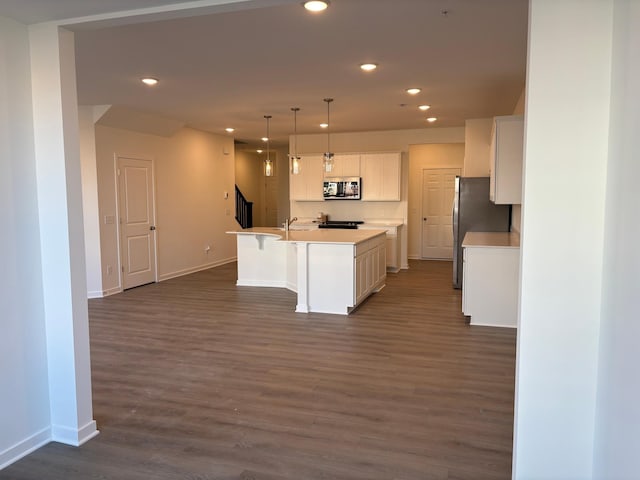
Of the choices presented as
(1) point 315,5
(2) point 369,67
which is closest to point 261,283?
(2) point 369,67

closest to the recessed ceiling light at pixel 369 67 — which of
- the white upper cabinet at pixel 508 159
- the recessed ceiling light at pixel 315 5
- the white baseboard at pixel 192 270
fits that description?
the recessed ceiling light at pixel 315 5

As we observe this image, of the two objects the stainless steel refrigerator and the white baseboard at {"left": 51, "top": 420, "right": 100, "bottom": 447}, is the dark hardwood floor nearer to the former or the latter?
the white baseboard at {"left": 51, "top": 420, "right": 100, "bottom": 447}

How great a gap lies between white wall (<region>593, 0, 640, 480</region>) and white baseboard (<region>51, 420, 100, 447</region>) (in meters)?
2.75

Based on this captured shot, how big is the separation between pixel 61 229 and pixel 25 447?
1.28 metres

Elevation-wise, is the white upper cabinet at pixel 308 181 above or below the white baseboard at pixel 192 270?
above

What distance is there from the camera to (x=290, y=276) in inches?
277

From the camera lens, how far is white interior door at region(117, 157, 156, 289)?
7.31 metres

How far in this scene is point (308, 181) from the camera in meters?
9.57

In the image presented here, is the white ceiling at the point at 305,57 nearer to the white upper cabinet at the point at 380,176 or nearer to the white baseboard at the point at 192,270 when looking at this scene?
the white upper cabinet at the point at 380,176

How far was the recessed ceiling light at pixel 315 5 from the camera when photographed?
294cm

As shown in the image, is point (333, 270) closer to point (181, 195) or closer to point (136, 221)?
point (136, 221)

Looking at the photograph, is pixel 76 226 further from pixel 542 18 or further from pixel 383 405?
pixel 542 18

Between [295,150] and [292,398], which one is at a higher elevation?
[295,150]

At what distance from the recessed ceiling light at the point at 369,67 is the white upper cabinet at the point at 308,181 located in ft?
15.6
